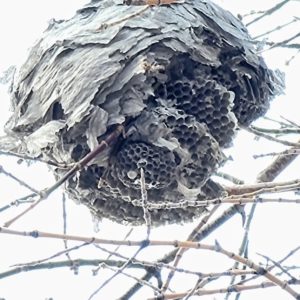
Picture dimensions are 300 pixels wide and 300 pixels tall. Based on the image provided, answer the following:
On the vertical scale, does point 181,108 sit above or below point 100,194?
above

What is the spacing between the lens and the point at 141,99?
202cm

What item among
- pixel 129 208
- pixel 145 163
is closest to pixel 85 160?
pixel 145 163

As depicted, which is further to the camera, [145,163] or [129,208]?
[129,208]

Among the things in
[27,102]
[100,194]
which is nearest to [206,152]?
[100,194]

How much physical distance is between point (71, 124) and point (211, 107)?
0.33m

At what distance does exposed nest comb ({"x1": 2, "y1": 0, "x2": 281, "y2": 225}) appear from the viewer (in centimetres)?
200

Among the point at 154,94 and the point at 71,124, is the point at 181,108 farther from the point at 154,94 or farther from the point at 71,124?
the point at 71,124

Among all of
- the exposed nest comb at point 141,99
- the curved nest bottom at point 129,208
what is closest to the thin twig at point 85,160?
the exposed nest comb at point 141,99

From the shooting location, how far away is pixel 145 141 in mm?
2006

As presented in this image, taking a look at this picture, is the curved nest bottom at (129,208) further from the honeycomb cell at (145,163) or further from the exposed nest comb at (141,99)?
the honeycomb cell at (145,163)

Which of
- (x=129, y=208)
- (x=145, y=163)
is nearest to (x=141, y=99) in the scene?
(x=145, y=163)

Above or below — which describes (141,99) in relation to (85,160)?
above

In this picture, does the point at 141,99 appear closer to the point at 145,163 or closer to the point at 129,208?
the point at 145,163

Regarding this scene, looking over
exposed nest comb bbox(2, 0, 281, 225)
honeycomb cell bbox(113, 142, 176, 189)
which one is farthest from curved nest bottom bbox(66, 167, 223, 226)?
honeycomb cell bbox(113, 142, 176, 189)
